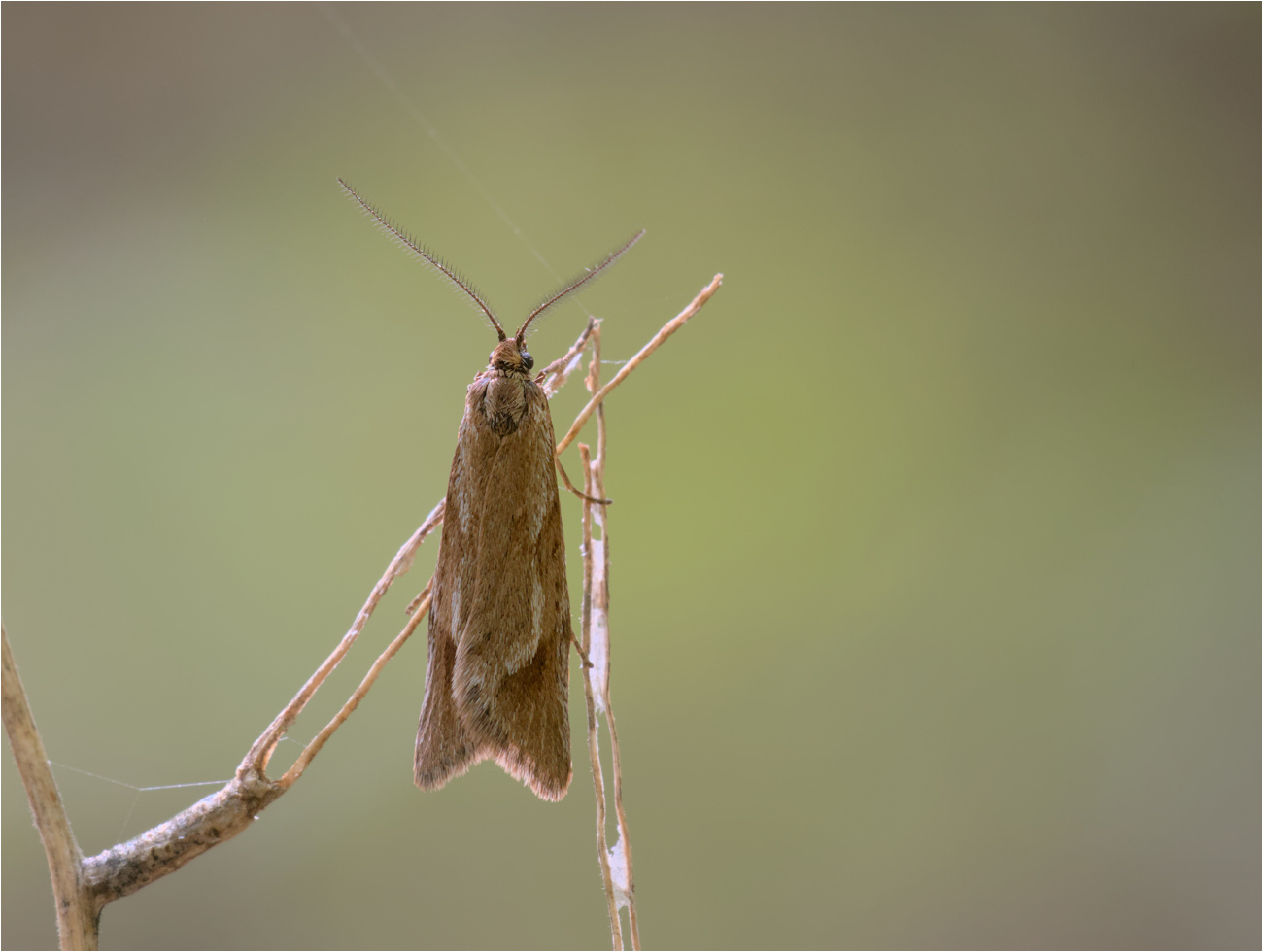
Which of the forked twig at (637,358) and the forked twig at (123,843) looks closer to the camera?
the forked twig at (123,843)

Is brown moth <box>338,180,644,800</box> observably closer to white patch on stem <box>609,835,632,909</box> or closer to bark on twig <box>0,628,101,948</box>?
white patch on stem <box>609,835,632,909</box>

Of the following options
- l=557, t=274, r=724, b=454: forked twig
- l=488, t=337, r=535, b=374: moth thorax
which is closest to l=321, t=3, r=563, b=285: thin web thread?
l=488, t=337, r=535, b=374: moth thorax

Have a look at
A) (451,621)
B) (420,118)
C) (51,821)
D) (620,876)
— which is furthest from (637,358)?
(420,118)

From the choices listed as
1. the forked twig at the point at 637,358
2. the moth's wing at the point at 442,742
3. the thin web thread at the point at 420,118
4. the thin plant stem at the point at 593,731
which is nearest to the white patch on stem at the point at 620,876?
the thin plant stem at the point at 593,731

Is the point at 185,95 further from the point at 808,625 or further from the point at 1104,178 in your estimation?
the point at 1104,178

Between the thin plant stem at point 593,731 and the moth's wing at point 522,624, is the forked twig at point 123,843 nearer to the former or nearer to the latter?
the thin plant stem at point 593,731
